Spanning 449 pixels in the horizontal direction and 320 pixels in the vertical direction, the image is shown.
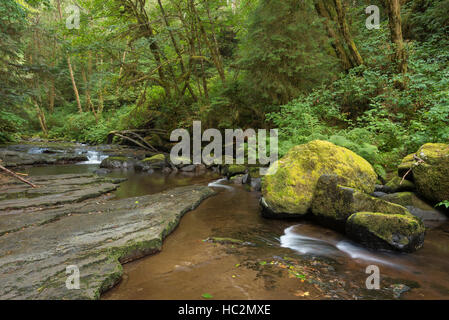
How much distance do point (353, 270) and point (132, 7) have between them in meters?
16.2

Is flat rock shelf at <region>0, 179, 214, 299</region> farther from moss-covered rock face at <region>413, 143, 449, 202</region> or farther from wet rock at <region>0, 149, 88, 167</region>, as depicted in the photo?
wet rock at <region>0, 149, 88, 167</region>

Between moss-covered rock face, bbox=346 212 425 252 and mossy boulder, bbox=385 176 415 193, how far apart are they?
6.09 ft

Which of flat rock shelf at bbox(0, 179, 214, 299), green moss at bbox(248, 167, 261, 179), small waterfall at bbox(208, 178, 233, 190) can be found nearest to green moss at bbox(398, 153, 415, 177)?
green moss at bbox(248, 167, 261, 179)

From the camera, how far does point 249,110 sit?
11.4 metres

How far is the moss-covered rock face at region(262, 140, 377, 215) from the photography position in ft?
15.1

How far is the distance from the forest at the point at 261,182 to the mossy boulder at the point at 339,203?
23 mm

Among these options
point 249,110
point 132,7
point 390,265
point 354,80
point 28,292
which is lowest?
point 390,265

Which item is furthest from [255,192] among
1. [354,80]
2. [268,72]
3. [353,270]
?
[354,80]

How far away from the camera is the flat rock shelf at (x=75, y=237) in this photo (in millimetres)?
2303

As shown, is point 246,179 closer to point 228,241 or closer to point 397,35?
point 228,241

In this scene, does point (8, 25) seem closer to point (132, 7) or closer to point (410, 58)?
point (132, 7)

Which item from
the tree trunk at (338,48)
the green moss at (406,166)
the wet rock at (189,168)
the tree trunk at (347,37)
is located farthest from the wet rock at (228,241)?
the tree trunk at (347,37)

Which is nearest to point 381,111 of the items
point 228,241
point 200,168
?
point 228,241

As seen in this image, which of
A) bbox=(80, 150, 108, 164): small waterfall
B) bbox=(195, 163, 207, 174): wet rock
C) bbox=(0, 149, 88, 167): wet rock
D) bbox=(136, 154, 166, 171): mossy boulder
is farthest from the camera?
bbox=(80, 150, 108, 164): small waterfall
